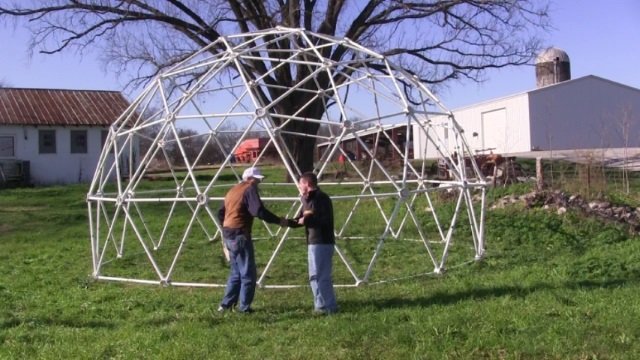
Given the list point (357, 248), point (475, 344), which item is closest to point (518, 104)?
point (357, 248)

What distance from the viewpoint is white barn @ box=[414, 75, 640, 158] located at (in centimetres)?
3111

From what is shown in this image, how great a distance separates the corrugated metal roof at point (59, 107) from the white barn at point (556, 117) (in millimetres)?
13791

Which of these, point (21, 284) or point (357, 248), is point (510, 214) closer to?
point (357, 248)

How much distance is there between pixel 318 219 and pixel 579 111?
94.3ft

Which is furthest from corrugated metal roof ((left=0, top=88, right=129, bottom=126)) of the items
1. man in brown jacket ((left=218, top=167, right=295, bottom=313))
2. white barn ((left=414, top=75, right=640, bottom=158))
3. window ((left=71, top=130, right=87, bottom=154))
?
man in brown jacket ((left=218, top=167, right=295, bottom=313))

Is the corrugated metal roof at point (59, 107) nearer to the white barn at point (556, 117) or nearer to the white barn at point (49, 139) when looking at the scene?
the white barn at point (49, 139)

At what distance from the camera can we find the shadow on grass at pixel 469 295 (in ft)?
22.5

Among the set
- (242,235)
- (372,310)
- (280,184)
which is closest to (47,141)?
(280,184)

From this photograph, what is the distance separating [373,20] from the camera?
20781mm

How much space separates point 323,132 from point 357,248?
79.6 ft

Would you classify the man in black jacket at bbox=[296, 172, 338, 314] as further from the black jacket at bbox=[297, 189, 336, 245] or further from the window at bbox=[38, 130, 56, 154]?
the window at bbox=[38, 130, 56, 154]

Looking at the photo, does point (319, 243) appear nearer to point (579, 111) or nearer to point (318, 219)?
point (318, 219)

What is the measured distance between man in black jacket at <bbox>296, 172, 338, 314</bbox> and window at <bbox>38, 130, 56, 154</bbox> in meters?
25.1

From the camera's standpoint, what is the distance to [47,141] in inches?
1155
